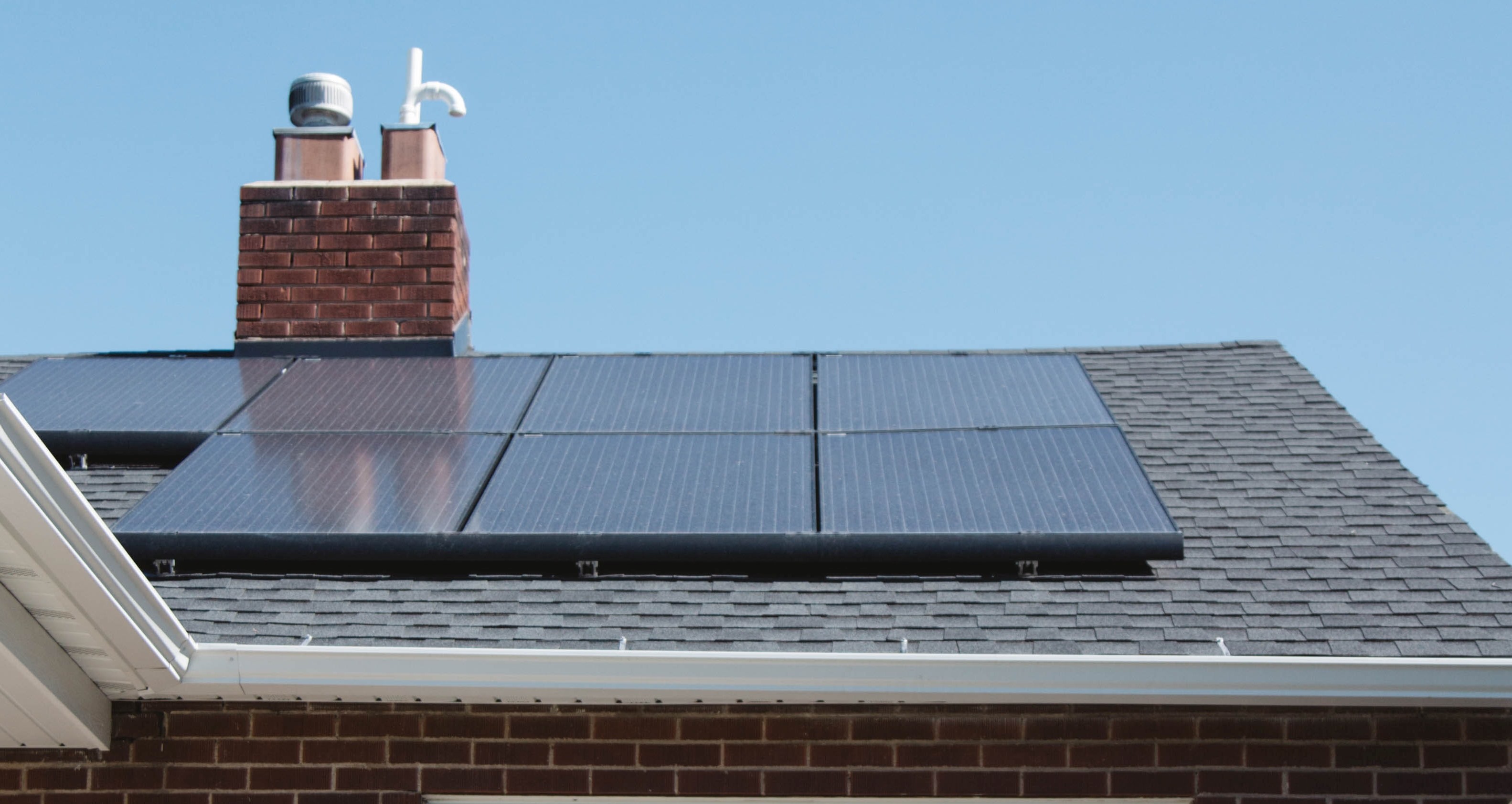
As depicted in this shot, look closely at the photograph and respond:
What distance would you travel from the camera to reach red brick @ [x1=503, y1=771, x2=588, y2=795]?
5.51 meters

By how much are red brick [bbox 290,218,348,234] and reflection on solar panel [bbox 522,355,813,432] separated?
1.58 meters

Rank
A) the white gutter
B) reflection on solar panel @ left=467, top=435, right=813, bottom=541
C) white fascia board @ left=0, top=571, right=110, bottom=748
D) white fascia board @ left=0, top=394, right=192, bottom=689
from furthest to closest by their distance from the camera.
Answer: reflection on solar panel @ left=467, top=435, right=813, bottom=541
the white gutter
white fascia board @ left=0, top=571, right=110, bottom=748
white fascia board @ left=0, top=394, right=192, bottom=689

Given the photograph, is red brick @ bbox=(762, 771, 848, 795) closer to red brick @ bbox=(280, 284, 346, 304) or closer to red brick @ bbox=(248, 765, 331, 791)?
red brick @ bbox=(248, 765, 331, 791)

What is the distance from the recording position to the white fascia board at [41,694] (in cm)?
477

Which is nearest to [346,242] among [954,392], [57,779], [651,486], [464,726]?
[651,486]

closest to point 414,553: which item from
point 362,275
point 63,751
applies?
point 63,751

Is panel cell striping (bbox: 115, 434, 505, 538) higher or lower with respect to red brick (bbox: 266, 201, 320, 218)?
lower

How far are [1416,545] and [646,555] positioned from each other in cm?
307

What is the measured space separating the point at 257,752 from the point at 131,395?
2.74 metres

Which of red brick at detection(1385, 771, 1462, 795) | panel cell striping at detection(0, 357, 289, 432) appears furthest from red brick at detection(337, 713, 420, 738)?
red brick at detection(1385, 771, 1462, 795)

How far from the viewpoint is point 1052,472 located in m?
6.43

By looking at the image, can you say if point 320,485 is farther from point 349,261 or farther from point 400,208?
point 400,208

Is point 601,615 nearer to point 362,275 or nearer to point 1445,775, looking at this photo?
point 1445,775

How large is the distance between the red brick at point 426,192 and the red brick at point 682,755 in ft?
14.3
